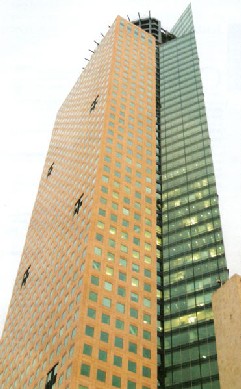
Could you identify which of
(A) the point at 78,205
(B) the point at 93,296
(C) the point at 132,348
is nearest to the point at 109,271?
(B) the point at 93,296

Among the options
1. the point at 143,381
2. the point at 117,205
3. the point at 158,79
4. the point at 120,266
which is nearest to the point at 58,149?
the point at 158,79

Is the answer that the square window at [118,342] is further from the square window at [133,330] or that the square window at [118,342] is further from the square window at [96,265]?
the square window at [96,265]

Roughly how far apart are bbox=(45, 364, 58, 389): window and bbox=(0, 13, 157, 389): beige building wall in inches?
17.4

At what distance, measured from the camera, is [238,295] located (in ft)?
140

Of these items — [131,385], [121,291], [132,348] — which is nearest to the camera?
[131,385]

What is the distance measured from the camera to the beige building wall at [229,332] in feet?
131

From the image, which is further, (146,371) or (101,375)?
(146,371)

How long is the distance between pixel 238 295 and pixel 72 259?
51814 millimetres

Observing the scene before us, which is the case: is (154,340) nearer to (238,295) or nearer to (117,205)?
(117,205)

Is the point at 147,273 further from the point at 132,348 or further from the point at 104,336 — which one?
the point at 104,336

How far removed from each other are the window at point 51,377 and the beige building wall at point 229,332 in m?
37.6

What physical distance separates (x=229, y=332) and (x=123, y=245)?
48.9 m

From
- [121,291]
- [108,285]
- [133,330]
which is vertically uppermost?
[108,285]

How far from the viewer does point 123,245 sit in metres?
90.3
